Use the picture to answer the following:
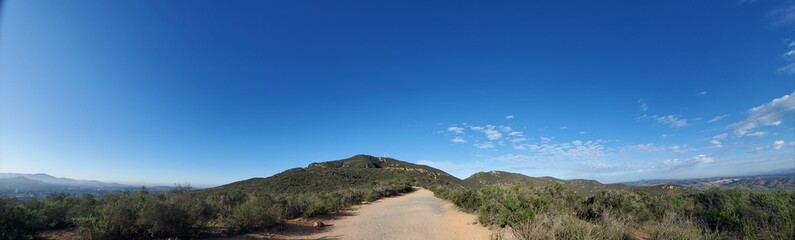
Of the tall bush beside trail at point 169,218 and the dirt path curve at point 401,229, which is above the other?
the tall bush beside trail at point 169,218

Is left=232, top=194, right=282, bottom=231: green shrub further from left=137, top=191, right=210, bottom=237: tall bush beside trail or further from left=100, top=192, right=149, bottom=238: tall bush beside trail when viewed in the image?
left=100, top=192, right=149, bottom=238: tall bush beside trail

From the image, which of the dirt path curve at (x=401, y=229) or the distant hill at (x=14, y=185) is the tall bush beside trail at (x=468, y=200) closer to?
the dirt path curve at (x=401, y=229)

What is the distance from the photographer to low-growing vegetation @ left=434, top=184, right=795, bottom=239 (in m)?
6.52

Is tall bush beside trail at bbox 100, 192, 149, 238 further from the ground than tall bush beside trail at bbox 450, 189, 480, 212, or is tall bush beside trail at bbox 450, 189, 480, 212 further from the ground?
tall bush beside trail at bbox 100, 192, 149, 238

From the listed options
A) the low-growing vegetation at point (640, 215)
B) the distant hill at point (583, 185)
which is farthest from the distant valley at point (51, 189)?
the distant hill at point (583, 185)

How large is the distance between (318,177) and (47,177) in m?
121

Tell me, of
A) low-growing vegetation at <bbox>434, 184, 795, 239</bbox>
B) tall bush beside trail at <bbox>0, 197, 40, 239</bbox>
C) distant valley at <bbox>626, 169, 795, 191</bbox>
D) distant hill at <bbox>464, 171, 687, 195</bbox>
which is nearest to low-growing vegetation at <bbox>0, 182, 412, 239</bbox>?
tall bush beside trail at <bbox>0, 197, 40, 239</bbox>

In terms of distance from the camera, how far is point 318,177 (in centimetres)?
4975

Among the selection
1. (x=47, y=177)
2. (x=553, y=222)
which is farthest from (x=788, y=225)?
(x=47, y=177)

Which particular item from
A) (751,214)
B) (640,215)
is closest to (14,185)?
(640,215)

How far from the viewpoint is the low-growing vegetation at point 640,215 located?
6.52 meters

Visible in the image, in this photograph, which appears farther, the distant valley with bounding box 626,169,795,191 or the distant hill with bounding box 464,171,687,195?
the distant hill with bounding box 464,171,687,195

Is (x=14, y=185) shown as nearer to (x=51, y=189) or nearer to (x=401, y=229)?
(x=51, y=189)

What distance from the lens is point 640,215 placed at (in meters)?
12.1
